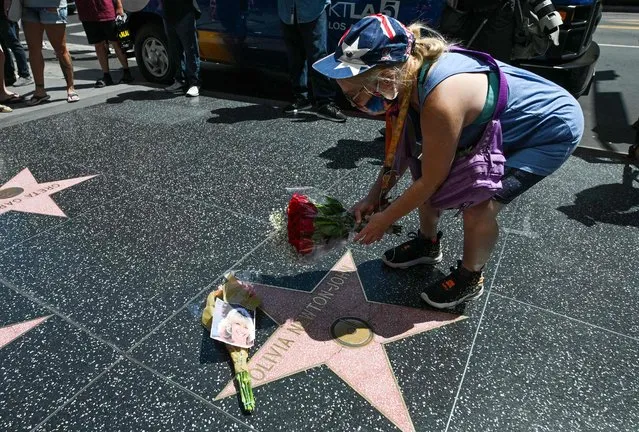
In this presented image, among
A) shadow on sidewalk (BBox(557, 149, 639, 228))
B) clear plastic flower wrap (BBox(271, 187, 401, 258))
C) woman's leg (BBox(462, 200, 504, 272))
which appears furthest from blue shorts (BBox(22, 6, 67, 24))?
shadow on sidewalk (BBox(557, 149, 639, 228))

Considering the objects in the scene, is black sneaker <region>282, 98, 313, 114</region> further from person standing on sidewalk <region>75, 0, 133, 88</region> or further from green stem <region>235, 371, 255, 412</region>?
green stem <region>235, 371, 255, 412</region>

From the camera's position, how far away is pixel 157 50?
6.12 meters

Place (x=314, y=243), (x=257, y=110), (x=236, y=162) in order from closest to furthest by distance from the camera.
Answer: (x=314, y=243) < (x=236, y=162) < (x=257, y=110)

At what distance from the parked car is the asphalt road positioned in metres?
0.40

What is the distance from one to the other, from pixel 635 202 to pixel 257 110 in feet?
11.7

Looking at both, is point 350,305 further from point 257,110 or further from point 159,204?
point 257,110

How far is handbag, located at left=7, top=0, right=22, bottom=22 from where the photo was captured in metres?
4.68

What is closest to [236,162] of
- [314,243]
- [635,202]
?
[314,243]

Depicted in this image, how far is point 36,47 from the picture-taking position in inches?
199

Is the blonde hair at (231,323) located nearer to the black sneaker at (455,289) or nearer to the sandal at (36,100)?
the black sneaker at (455,289)

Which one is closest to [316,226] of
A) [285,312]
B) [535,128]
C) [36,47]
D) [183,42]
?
[285,312]

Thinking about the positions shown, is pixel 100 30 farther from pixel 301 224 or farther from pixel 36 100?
pixel 301 224

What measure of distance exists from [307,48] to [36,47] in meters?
2.95

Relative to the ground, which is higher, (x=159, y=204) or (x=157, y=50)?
(x=157, y=50)
